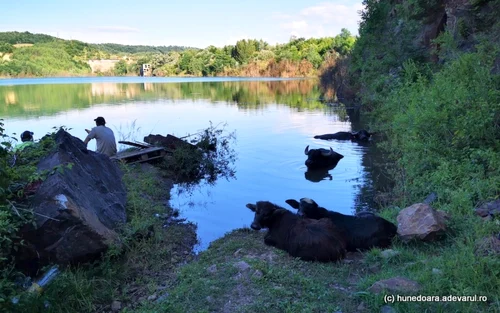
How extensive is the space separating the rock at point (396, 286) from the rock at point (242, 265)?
4.69 ft

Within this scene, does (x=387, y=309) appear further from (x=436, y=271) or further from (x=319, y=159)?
(x=319, y=159)

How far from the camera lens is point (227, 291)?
4121 millimetres

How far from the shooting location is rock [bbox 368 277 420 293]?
3.63 metres

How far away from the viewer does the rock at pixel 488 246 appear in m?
3.86

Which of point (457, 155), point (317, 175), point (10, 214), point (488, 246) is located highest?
point (457, 155)

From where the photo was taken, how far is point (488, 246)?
398 cm

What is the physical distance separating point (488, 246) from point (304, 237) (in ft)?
6.76

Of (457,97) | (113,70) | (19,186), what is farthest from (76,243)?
(113,70)

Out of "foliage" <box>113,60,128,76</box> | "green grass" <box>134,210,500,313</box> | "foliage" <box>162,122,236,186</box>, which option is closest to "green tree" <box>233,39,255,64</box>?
"foliage" <box>113,60,128,76</box>

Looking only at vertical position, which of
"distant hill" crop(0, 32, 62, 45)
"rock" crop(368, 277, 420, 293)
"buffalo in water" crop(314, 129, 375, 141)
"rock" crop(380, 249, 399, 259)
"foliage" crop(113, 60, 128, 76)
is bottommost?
"buffalo in water" crop(314, 129, 375, 141)

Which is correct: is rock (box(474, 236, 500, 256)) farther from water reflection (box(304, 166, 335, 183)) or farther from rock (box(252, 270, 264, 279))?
water reflection (box(304, 166, 335, 183))

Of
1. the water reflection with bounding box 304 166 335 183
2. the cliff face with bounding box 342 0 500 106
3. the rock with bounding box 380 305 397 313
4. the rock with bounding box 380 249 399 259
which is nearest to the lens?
the rock with bounding box 380 305 397 313

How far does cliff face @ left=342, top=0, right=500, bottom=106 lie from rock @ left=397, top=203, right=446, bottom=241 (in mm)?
4519

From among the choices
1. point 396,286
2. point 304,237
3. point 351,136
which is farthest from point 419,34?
point 396,286
